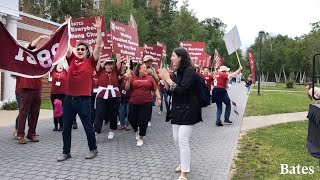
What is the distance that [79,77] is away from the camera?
6.96m

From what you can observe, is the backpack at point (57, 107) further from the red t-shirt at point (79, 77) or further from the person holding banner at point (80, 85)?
the red t-shirt at point (79, 77)

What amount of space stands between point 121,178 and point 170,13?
50.8m

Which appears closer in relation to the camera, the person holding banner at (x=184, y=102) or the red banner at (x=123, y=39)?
the person holding banner at (x=184, y=102)

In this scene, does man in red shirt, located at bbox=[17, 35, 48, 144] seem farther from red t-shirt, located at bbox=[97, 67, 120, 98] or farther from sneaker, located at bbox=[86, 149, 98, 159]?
sneaker, located at bbox=[86, 149, 98, 159]

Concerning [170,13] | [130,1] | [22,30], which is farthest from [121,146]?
[170,13]

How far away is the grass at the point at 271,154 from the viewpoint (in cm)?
655

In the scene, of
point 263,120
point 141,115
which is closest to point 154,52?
point 263,120

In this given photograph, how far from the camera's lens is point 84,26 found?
Result: 31.9ft

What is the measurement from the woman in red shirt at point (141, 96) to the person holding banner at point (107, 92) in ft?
1.68

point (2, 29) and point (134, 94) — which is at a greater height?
point (2, 29)

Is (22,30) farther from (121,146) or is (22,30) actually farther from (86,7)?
(86,7)

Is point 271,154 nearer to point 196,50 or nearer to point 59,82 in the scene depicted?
point 59,82

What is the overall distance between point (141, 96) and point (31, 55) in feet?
8.88

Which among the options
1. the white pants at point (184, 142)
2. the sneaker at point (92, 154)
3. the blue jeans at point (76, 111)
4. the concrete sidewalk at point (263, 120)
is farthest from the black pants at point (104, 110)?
the concrete sidewalk at point (263, 120)
